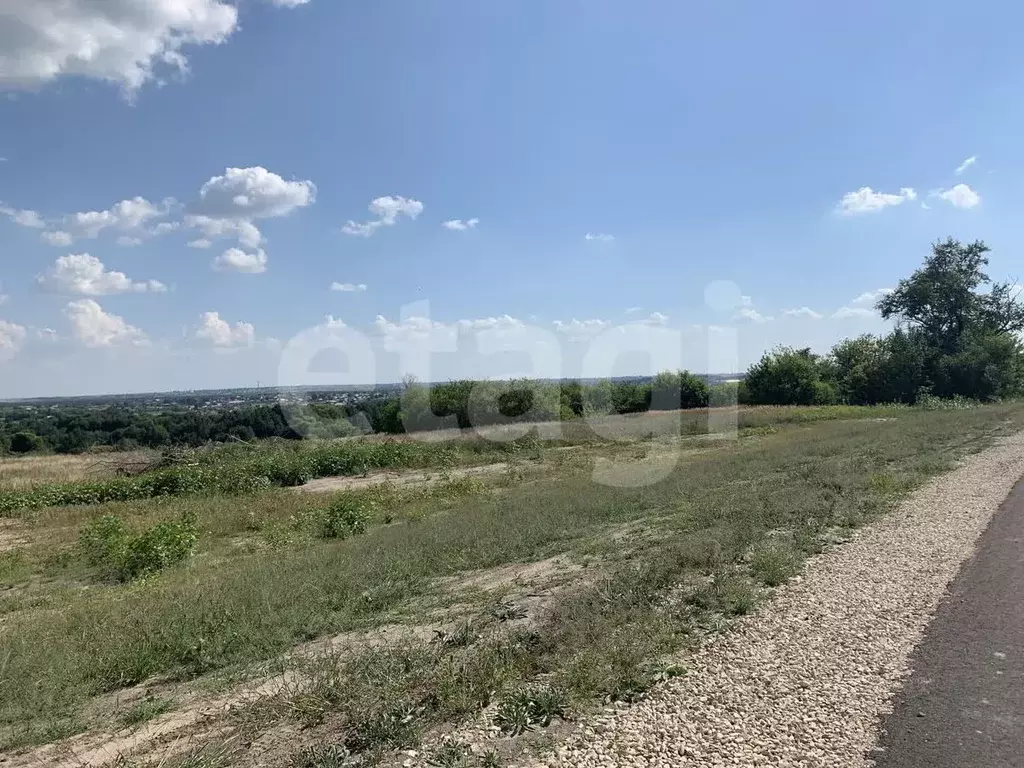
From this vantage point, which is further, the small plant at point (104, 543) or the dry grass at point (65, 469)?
the dry grass at point (65, 469)

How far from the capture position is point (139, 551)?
1120 centimetres

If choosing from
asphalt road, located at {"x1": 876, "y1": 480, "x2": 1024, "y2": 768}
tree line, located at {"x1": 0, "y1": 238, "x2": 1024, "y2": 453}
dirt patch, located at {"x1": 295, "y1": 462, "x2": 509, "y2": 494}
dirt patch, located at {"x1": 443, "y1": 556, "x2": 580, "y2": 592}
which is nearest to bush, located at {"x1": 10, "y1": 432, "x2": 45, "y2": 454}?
tree line, located at {"x1": 0, "y1": 238, "x2": 1024, "y2": 453}

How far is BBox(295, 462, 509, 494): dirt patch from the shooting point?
22.0 metres

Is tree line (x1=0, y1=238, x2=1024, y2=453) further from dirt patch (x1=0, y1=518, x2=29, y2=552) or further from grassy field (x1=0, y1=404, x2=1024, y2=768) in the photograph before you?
grassy field (x1=0, y1=404, x2=1024, y2=768)

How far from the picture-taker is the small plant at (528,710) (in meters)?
3.87

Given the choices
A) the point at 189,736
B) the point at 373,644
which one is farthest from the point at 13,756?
the point at 373,644

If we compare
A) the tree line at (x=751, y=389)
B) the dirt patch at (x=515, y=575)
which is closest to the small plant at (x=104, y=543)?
the dirt patch at (x=515, y=575)

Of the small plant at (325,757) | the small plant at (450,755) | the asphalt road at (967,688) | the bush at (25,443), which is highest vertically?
the asphalt road at (967,688)

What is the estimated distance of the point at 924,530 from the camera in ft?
28.3

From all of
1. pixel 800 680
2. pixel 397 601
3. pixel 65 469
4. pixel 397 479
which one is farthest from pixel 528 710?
pixel 65 469

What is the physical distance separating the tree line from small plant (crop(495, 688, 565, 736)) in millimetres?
36129

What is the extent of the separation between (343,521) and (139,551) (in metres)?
4.13

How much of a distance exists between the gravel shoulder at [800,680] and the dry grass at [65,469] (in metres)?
26.1

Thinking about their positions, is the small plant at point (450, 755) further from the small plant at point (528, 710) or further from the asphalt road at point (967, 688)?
the asphalt road at point (967, 688)
